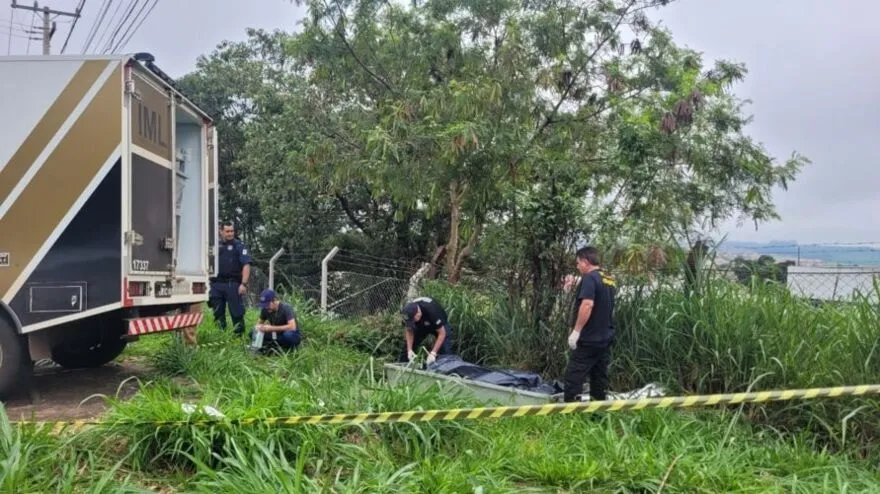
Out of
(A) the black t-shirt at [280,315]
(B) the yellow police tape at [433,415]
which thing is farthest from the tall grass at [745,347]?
(A) the black t-shirt at [280,315]

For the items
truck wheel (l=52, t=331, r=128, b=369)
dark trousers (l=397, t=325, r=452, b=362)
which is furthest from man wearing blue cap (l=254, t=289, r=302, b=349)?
truck wheel (l=52, t=331, r=128, b=369)

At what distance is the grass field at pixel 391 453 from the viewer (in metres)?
3.60

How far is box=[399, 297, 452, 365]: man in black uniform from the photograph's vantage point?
7.75 metres

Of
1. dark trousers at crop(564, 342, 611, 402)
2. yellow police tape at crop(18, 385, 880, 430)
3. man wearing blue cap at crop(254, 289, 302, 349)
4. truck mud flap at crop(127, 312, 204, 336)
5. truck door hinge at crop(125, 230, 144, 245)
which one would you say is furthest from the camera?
man wearing blue cap at crop(254, 289, 302, 349)

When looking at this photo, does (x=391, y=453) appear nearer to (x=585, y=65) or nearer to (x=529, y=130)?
(x=529, y=130)

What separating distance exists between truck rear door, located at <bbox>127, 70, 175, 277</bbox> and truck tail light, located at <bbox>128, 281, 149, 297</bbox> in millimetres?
83

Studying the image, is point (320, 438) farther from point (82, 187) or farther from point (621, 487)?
point (82, 187)

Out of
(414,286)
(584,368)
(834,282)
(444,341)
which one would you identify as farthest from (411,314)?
(834,282)

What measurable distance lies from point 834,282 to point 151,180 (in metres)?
5.72

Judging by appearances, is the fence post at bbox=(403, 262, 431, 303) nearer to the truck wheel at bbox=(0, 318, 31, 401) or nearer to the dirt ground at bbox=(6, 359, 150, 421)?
the dirt ground at bbox=(6, 359, 150, 421)

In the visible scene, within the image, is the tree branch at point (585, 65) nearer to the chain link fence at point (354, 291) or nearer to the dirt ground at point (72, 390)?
the chain link fence at point (354, 291)

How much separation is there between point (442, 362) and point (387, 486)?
139 inches

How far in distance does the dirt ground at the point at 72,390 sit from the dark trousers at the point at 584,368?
11.0 feet

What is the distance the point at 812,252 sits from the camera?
826cm
